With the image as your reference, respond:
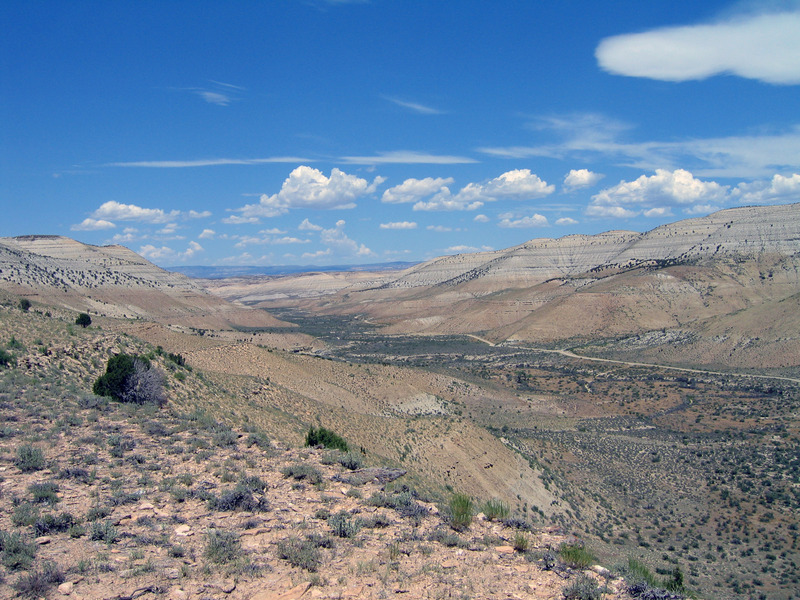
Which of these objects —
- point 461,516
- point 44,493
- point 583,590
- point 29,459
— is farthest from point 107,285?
point 583,590

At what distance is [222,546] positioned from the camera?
8164 mm

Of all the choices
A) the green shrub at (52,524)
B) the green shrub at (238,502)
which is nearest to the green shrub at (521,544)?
the green shrub at (238,502)

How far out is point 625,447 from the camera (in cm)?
3534

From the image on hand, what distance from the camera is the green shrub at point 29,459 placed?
10630 mm

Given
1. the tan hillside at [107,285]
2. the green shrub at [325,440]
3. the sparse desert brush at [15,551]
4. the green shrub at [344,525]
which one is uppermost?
the tan hillside at [107,285]

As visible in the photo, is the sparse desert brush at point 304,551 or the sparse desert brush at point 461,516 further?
the sparse desert brush at point 461,516

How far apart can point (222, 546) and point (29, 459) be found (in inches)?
221

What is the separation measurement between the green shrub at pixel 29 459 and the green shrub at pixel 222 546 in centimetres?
468

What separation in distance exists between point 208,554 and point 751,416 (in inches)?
1824

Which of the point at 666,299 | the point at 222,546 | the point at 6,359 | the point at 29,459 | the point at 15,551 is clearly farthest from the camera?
the point at 666,299

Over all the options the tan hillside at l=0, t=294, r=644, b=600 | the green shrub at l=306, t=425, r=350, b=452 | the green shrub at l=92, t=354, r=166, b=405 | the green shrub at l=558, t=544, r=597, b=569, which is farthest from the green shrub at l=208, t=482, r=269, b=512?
the green shrub at l=92, t=354, r=166, b=405

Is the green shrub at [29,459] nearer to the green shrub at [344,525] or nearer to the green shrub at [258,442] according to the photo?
the green shrub at [258,442]

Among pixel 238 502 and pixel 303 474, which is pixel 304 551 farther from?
pixel 303 474

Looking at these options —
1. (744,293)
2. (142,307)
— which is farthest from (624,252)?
(142,307)
